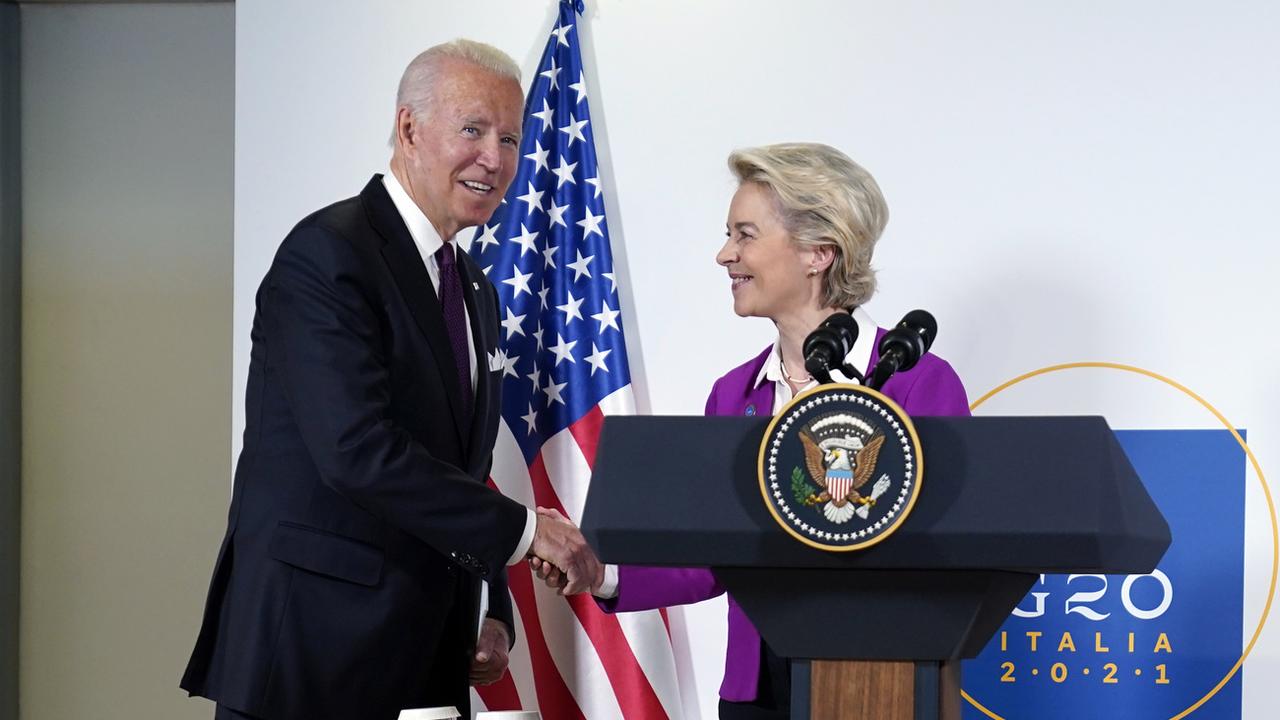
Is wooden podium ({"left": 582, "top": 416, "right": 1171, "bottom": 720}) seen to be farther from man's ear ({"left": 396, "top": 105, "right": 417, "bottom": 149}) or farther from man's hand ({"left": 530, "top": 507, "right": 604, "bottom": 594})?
man's ear ({"left": 396, "top": 105, "right": 417, "bottom": 149})

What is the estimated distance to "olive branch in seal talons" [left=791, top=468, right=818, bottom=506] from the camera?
1.18 m

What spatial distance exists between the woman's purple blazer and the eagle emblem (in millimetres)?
883

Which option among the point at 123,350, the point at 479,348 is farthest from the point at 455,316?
the point at 123,350

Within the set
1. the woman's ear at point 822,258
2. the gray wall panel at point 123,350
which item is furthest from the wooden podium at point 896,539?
the gray wall panel at point 123,350

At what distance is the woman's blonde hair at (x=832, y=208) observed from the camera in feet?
7.61

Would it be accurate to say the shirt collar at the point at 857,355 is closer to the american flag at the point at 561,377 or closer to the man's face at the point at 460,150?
the man's face at the point at 460,150

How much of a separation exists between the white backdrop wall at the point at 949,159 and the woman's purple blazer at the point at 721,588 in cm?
84

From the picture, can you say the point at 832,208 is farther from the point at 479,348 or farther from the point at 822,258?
the point at 479,348

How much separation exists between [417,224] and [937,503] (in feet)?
4.58

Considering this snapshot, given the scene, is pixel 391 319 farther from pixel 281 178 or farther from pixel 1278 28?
pixel 1278 28

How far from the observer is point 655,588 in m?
2.21

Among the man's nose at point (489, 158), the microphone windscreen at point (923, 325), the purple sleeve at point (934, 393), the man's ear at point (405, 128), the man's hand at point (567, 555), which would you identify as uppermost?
the man's ear at point (405, 128)

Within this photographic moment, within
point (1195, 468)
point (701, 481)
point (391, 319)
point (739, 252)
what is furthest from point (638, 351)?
point (701, 481)

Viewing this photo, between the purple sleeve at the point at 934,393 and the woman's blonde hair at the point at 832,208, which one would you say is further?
the woman's blonde hair at the point at 832,208
